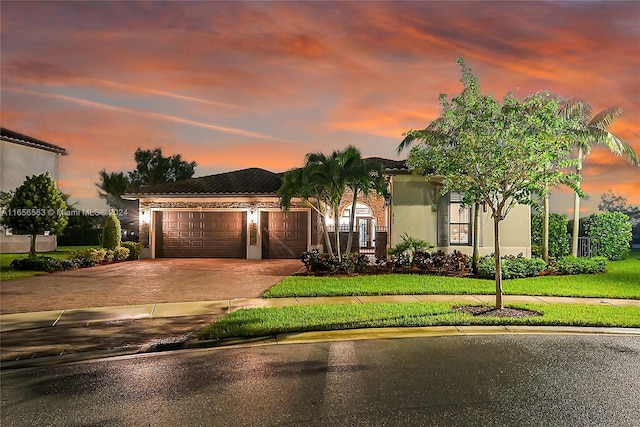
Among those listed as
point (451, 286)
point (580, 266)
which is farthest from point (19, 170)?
point (580, 266)

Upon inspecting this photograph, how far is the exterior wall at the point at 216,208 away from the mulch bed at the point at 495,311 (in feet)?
47.4

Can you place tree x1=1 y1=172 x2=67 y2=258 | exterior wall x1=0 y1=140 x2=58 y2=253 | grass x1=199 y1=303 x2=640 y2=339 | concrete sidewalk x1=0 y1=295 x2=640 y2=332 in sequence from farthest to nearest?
exterior wall x1=0 y1=140 x2=58 y2=253 < tree x1=1 y1=172 x2=67 y2=258 < concrete sidewalk x1=0 y1=295 x2=640 y2=332 < grass x1=199 y1=303 x2=640 y2=339

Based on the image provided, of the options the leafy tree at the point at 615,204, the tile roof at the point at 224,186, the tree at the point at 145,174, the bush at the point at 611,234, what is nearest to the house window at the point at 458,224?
the tile roof at the point at 224,186

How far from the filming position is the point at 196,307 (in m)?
10.4

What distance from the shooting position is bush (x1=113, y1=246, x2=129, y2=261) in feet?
71.9

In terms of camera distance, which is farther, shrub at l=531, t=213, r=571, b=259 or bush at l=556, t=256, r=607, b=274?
shrub at l=531, t=213, r=571, b=259

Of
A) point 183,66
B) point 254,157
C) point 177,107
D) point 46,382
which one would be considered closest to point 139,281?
point 183,66

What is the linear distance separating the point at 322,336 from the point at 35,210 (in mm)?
16140

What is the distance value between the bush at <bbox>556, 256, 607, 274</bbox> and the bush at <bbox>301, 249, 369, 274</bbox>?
672cm

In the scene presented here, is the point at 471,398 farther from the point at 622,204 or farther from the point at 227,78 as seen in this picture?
the point at 622,204

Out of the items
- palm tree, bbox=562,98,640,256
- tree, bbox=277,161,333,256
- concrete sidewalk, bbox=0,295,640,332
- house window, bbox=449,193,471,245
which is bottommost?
concrete sidewalk, bbox=0,295,640,332

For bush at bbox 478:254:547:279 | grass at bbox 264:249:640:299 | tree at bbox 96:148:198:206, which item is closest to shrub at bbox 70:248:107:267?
grass at bbox 264:249:640:299

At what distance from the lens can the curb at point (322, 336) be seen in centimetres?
672

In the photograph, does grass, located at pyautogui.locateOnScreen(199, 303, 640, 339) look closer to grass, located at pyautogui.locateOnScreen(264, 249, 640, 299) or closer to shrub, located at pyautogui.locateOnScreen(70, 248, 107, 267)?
grass, located at pyautogui.locateOnScreen(264, 249, 640, 299)
